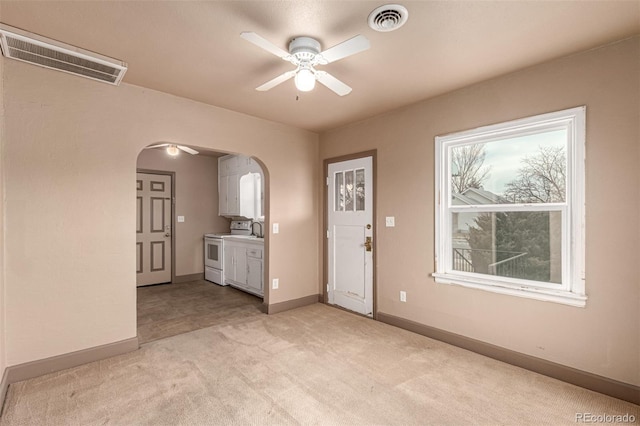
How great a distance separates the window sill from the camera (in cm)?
243

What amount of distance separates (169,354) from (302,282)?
201 cm

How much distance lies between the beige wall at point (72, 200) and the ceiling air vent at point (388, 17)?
7.48 feet

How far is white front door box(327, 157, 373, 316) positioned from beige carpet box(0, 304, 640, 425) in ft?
3.29

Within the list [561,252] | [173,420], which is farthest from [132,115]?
[561,252]

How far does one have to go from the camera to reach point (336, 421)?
78.3 inches

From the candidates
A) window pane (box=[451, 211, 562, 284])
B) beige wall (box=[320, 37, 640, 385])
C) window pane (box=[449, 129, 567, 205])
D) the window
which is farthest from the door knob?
window pane (box=[449, 129, 567, 205])

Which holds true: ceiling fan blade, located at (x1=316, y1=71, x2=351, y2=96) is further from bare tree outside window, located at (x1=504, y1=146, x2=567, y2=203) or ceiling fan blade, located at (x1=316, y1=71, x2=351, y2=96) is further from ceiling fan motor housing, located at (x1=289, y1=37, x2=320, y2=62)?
bare tree outside window, located at (x1=504, y1=146, x2=567, y2=203)

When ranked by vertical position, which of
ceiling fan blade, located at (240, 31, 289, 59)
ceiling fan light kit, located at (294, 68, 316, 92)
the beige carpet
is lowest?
the beige carpet

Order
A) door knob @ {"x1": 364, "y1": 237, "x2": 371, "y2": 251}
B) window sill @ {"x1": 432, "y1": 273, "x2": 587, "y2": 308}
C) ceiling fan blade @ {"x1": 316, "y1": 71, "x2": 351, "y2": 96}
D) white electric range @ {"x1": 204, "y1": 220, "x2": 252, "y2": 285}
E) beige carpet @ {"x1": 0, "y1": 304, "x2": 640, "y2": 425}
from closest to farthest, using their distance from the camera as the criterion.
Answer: beige carpet @ {"x1": 0, "y1": 304, "x2": 640, "y2": 425} → ceiling fan blade @ {"x1": 316, "y1": 71, "x2": 351, "y2": 96} → window sill @ {"x1": 432, "y1": 273, "x2": 587, "y2": 308} → door knob @ {"x1": 364, "y1": 237, "x2": 371, "y2": 251} → white electric range @ {"x1": 204, "y1": 220, "x2": 252, "y2": 285}

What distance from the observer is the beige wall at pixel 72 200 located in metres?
2.46

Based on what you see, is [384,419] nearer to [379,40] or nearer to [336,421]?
[336,421]

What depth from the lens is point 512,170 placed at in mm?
2865

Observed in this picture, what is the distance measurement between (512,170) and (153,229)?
224 inches

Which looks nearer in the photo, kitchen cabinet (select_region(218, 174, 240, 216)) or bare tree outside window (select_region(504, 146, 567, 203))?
bare tree outside window (select_region(504, 146, 567, 203))
